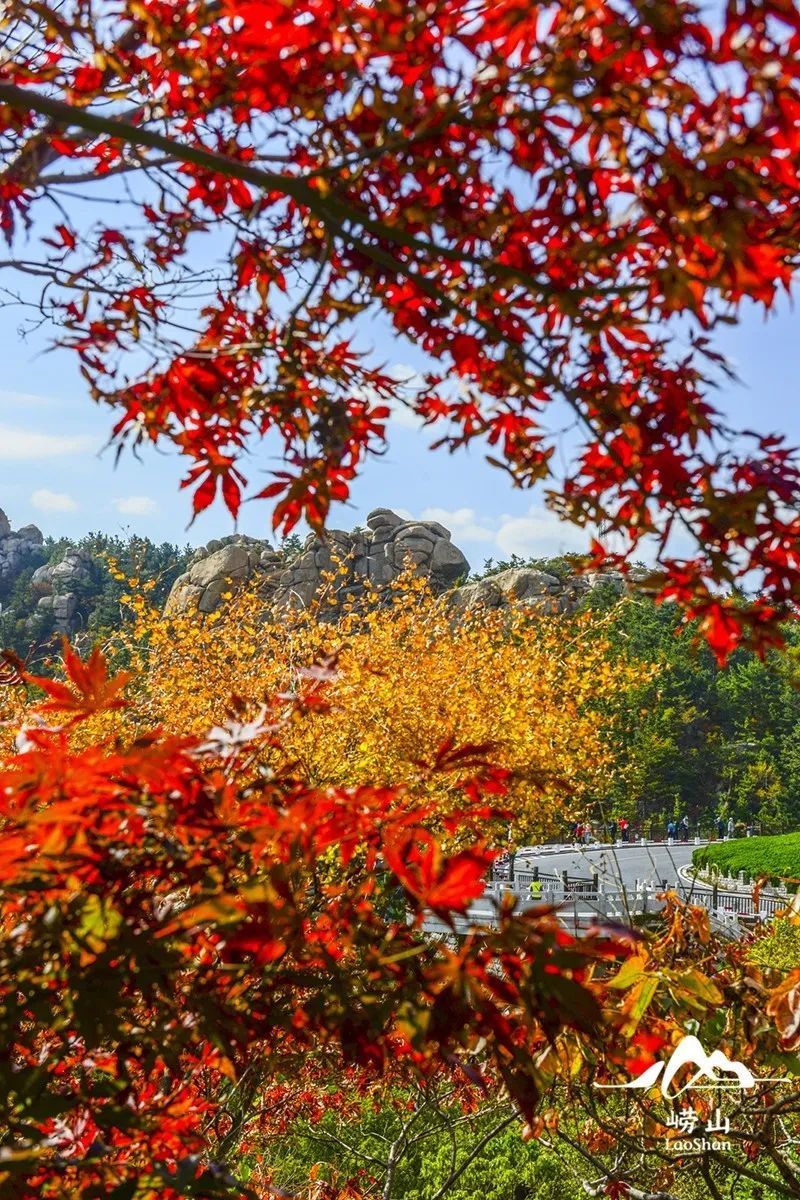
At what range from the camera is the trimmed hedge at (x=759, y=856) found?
72.9ft

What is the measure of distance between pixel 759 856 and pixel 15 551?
67.6 metres

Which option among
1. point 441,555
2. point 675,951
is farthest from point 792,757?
point 675,951

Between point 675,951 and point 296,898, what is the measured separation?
158 cm

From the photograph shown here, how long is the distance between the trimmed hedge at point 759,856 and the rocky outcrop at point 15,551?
61816 mm

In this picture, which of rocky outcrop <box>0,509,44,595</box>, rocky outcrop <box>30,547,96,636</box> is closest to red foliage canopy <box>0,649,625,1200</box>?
rocky outcrop <box>30,547,96,636</box>

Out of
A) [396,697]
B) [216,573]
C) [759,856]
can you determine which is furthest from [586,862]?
[216,573]

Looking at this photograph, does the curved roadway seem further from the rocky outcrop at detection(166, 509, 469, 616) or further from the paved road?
the rocky outcrop at detection(166, 509, 469, 616)

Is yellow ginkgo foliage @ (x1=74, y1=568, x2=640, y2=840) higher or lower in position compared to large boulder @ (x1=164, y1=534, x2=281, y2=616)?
lower

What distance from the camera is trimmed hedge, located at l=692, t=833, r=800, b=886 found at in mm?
22219

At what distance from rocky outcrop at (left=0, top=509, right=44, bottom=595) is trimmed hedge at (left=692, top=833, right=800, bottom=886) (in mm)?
61816

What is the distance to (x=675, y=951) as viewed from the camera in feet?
9.30

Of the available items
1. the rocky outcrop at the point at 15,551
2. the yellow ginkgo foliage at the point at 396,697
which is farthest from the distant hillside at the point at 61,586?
the yellow ginkgo foliage at the point at 396,697

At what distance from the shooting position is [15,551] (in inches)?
3063

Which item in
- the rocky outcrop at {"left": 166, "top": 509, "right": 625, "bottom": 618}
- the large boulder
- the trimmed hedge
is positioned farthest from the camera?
the rocky outcrop at {"left": 166, "top": 509, "right": 625, "bottom": 618}
